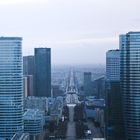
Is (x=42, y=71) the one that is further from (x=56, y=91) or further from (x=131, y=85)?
(x=131, y=85)

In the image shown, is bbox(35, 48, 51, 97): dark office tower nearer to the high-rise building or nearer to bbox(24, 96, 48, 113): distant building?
bbox(24, 96, 48, 113): distant building

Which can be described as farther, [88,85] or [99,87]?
[88,85]

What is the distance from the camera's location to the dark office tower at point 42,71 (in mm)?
24344

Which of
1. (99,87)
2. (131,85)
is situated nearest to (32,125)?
(131,85)

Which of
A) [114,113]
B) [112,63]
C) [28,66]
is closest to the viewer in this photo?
[114,113]

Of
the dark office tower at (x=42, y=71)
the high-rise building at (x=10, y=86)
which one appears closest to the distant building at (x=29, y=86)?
the dark office tower at (x=42, y=71)

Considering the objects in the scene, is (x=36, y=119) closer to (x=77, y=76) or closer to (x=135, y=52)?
(x=135, y=52)

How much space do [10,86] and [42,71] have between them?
10399mm

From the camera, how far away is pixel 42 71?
24391 mm

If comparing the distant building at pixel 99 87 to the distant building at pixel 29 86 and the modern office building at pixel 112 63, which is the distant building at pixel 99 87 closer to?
the distant building at pixel 29 86

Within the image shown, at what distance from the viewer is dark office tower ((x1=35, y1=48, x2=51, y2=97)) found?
2434 centimetres

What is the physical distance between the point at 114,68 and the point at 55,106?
7072 mm

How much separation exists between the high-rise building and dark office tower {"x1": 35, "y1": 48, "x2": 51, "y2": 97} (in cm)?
1008

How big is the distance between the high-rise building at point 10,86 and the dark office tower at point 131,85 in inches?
141
